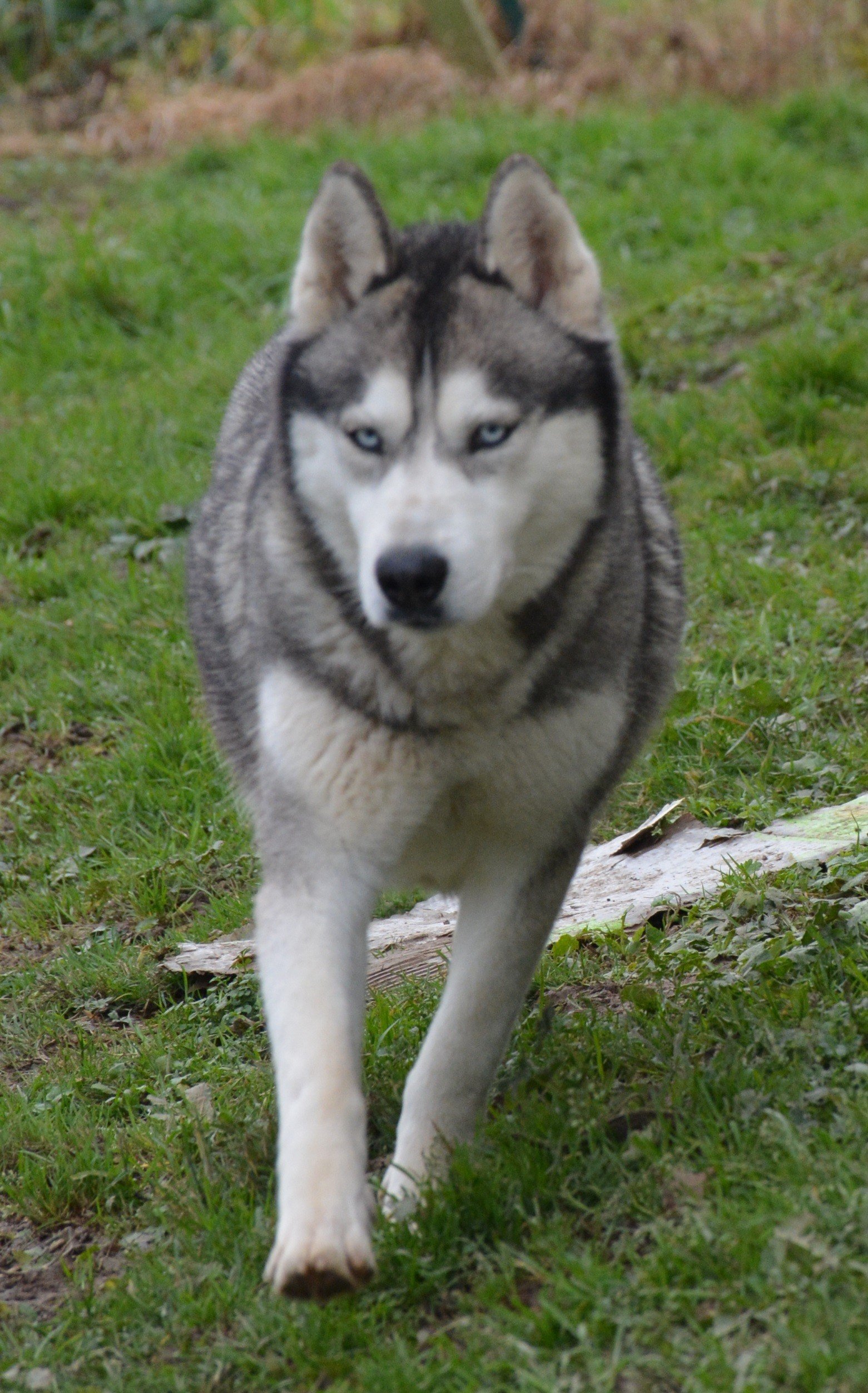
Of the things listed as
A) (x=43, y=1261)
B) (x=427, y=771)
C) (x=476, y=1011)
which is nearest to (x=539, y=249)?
(x=427, y=771)

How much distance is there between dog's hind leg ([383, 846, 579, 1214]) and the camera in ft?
10.5

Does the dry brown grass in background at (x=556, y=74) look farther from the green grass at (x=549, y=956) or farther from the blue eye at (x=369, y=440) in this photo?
the blue eye at (x=369, y=440)

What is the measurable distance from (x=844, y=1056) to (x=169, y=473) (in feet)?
14.7

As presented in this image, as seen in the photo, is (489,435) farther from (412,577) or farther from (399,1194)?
(399,1194)

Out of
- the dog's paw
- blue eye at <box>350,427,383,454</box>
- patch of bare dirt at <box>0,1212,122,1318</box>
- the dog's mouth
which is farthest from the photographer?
patch of bare dirt at <box>0,1212,122,1318</box>

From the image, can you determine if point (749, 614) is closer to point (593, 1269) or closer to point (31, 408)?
Result: point (593, 1269)

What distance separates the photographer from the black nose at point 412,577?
2.74m

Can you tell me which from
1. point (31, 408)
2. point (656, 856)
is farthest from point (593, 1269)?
point (31, 408)

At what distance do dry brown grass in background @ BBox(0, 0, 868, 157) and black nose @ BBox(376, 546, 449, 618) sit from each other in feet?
27.5

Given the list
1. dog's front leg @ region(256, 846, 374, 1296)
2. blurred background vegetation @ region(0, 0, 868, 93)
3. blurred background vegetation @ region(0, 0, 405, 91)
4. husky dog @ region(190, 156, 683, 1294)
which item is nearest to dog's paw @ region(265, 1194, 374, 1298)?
dog's front leg @ region(256, 846, 374, 1296)

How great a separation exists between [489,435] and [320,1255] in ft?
4.71

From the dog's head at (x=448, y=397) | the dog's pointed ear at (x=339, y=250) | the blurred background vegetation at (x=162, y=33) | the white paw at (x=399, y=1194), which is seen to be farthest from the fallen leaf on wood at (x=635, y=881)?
the blurred background vegetation at (x=162, y=33)

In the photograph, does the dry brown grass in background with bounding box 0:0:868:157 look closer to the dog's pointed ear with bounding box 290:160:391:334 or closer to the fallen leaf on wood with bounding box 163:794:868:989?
the fallen leaf on wood with bounding box 163:794:868:989

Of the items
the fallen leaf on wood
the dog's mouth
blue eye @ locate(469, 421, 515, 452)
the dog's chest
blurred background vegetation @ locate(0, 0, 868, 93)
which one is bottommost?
the fallen leaf on wood
